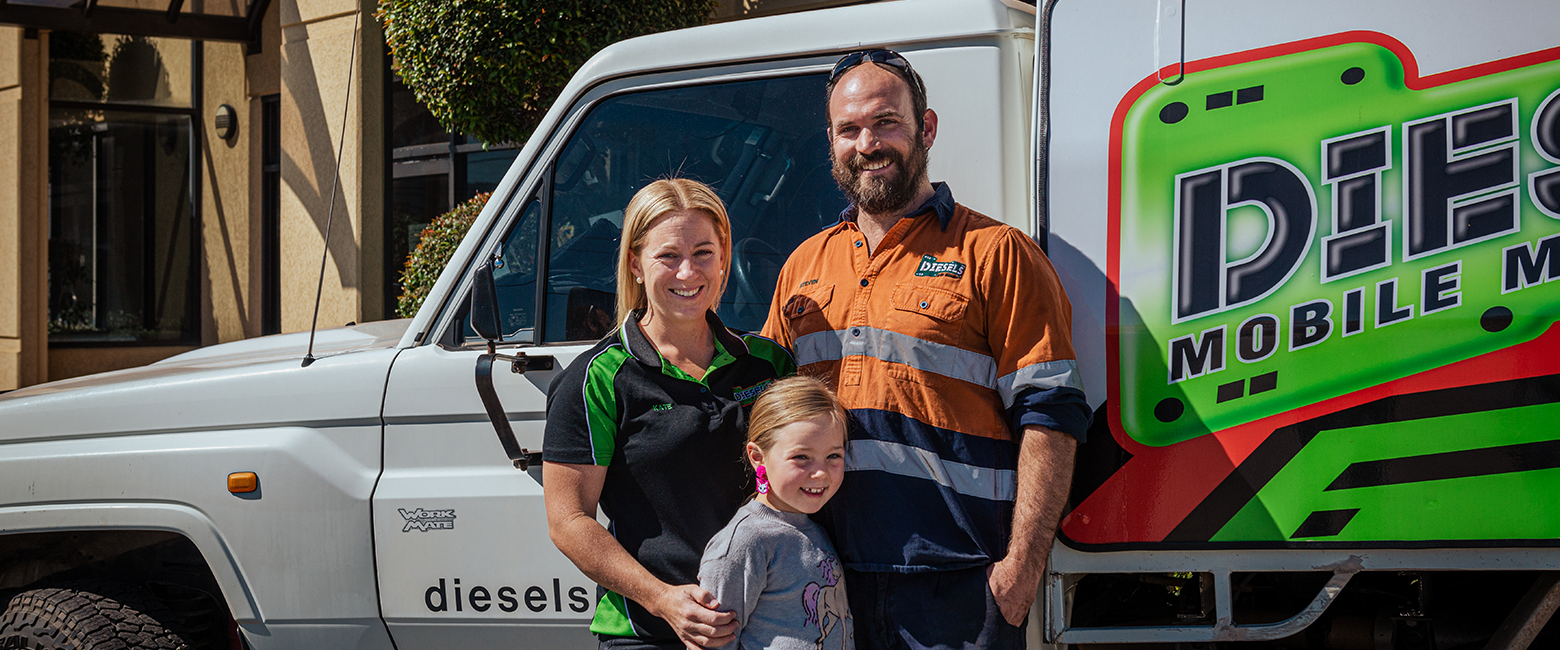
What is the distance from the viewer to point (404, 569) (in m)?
2.89

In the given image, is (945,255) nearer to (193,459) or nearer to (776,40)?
(776,40)

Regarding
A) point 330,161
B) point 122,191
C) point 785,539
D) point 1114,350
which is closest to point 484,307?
point 785,539

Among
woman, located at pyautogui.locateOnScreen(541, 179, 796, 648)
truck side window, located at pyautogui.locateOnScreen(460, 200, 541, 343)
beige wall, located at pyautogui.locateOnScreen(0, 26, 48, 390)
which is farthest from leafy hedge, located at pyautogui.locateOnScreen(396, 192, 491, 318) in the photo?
beige wall, located at pyautogui.locateOnScreen(0, 26, 48, 390)

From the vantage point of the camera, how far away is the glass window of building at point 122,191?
13.1 metres

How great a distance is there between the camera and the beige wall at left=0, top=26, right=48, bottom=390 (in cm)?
1263

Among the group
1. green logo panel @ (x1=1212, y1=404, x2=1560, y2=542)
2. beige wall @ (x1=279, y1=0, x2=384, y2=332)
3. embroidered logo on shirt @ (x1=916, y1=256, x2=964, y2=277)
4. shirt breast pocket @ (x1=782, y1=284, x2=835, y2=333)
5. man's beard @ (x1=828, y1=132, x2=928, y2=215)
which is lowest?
green logo panel @ (x1=1212, y1=404, x2=1560, y2=542)

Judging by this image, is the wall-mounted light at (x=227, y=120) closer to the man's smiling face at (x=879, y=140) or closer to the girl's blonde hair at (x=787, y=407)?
the man's smiling face at (x=879, y=140)

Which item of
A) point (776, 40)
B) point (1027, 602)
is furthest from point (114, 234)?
point (1027, 602)

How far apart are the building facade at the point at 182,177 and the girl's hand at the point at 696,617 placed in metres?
8.89

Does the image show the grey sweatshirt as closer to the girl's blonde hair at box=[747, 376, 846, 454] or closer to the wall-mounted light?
the girl's blonde hair at box=[747, 376, 846, 454]

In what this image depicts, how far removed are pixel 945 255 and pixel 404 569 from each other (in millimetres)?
1598

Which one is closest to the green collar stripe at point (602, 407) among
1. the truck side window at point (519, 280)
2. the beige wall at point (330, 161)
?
the truck side window at point (519, 280)

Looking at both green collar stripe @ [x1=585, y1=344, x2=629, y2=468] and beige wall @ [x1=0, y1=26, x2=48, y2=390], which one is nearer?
green collar stripe @ [x1=585, y1=344, x2=629, y2=468]

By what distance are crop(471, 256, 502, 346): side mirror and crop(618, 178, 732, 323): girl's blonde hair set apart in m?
0.53
